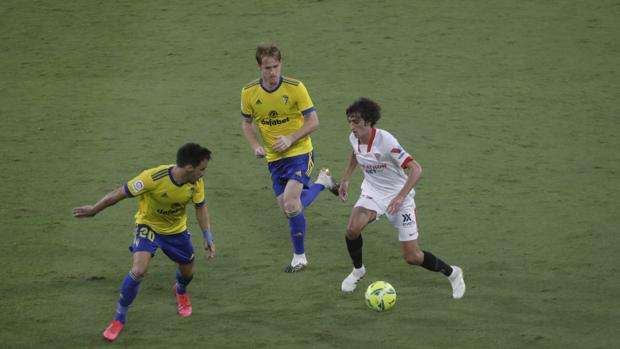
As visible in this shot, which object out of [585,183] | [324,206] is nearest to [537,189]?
[585,183]

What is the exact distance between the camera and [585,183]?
11.8m

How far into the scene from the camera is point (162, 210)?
809 centimetres

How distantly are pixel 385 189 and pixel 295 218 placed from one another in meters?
1.22

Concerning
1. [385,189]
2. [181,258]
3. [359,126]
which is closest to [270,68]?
[359,126]

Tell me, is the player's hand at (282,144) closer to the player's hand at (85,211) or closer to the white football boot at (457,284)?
the white football boot at (457,284)

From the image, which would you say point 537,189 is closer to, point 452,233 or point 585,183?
point 585,183

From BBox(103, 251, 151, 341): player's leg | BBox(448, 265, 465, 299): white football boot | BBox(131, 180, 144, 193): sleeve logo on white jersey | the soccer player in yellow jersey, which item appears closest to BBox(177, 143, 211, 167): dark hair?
BBox(131, 180, 144, 193): sleeve logo on white jersey

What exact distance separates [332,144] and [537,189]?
3.24 meters

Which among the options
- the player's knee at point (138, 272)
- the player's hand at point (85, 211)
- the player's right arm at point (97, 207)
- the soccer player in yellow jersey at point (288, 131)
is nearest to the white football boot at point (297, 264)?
the soccer player in yellow jersey at point (288, 131)

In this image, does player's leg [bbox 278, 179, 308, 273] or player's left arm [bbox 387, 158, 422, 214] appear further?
player's leg [bbox 278, 179, 308, 273]

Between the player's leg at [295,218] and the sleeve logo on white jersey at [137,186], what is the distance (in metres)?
2.13

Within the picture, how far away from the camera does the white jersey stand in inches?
335

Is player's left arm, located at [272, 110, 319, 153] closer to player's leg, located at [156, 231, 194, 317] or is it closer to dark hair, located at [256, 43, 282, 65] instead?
dark hair, located at [256, 43, 282, 65]

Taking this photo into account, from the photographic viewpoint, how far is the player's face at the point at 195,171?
7750 millimetres
